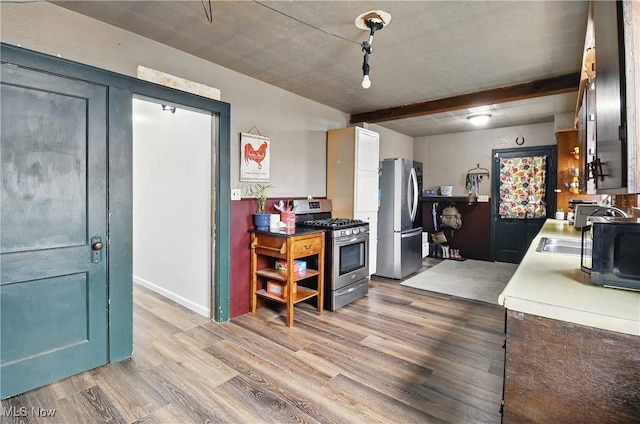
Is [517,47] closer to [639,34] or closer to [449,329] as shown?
[639,34]

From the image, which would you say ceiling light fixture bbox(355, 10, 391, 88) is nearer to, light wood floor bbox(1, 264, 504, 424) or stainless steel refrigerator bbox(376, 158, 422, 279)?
light wood floor bbox(1, 264, 504, 424)

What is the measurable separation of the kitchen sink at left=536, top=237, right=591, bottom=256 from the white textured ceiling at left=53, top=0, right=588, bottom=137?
1.53 metres

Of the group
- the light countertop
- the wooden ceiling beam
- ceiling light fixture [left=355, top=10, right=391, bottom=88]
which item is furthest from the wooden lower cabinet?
the wooden ceiling beam

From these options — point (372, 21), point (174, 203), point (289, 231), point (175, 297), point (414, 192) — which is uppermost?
point (372, 21)

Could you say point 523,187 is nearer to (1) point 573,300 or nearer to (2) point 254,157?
(2) point 254,157

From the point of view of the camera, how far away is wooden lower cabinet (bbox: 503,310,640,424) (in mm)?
959

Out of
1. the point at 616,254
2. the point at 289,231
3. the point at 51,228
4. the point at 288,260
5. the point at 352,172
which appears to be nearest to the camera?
the point at 616,254

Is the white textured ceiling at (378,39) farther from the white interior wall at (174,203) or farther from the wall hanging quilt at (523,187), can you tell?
the wall hanging quilt at (523,187)

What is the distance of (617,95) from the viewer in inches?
48.9

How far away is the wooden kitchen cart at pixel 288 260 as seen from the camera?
302 cm

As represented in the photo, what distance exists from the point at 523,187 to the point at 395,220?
8.87 feet

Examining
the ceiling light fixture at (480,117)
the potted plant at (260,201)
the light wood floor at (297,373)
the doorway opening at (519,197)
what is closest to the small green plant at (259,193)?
the potted plant at (260,201)

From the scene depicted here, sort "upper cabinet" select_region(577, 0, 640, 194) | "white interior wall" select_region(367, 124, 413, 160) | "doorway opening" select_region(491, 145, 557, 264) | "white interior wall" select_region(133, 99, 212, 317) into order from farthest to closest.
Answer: "white interior wall" select_region(367, 124, 413, 160), "doorway opening" select_region(491, 145, 557, 264), "white interior wall" select_region(133, 99, 212, 317), "upper cabinet" select_region(577, 0, 640, 194)

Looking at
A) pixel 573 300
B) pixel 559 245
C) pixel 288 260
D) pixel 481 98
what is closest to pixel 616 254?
pixel 573 300
